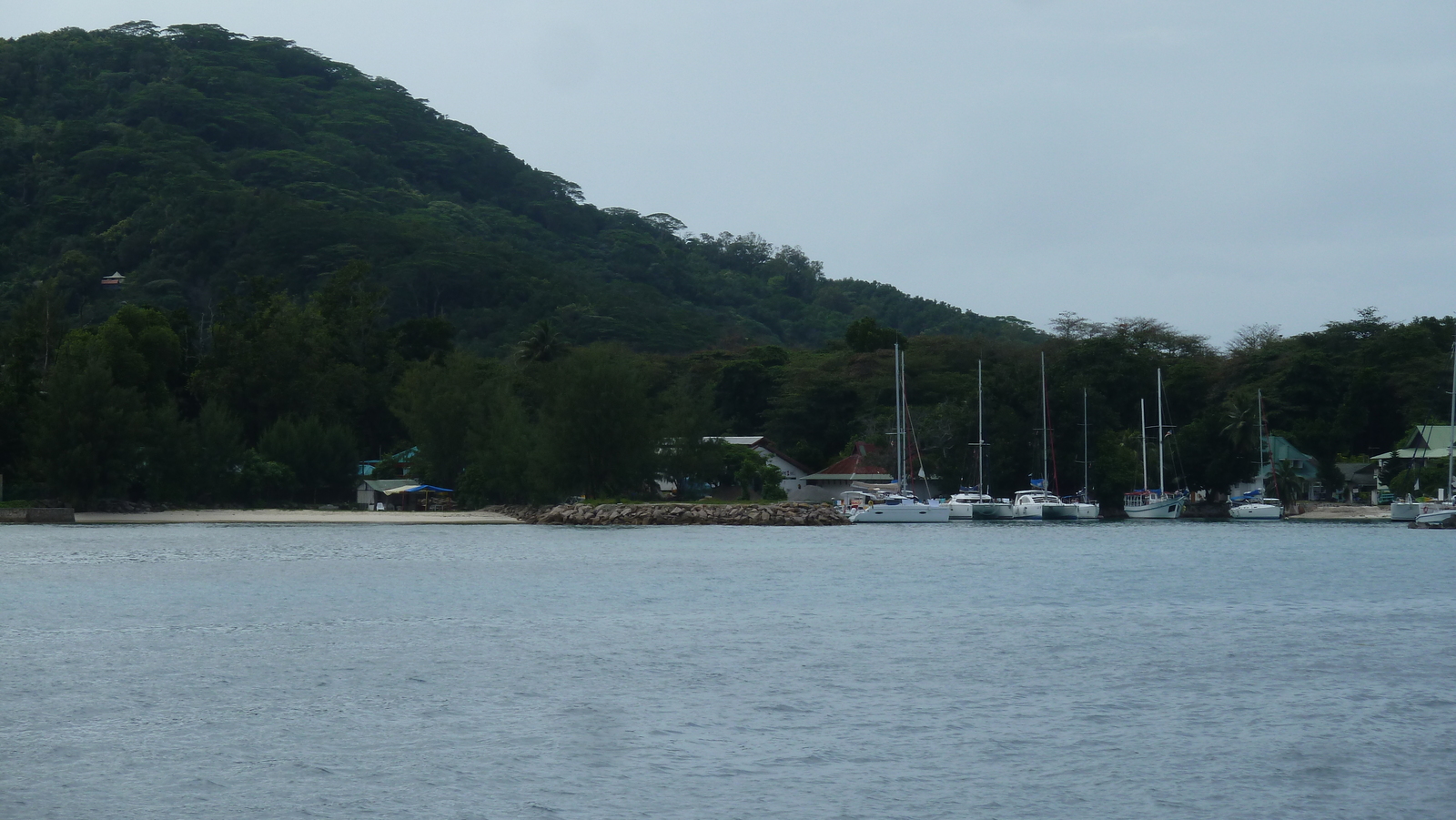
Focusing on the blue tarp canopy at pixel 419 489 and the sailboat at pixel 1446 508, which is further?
the blue tarp canopy at pixel 419 489

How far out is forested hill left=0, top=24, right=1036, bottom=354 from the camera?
12025cm

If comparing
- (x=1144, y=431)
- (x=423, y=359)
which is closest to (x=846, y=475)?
(x=1144, y=431)

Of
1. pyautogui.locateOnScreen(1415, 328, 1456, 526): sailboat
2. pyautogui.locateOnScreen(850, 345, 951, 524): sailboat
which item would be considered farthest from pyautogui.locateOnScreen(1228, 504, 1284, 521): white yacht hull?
pyautogui.locateOnScreen(850, 345, 951, 524): sailboat

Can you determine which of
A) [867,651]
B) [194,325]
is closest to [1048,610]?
[867,651]

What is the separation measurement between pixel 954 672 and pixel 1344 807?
852 centimetres

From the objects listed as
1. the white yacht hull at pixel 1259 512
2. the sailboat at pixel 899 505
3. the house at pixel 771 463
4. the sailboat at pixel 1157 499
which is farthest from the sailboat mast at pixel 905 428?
the white yacht hull at pixel 1259 512

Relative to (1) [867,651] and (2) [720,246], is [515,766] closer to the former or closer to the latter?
(1) [867,651]

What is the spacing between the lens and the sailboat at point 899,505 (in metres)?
70.4

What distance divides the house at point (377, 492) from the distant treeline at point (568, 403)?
125 cm

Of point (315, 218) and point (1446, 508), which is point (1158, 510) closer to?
point (1446, 508)

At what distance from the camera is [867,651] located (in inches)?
925

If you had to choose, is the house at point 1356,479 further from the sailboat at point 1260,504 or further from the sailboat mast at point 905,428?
the sailboat mast at point 905,428

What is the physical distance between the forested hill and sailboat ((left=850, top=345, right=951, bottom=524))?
4312cm

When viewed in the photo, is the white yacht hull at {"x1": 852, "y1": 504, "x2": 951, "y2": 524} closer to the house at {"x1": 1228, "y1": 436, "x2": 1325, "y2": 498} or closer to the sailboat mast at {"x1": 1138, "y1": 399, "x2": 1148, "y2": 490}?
the sailboat mast at {"x1": 1138, "y1": 399, "x2": 1148, "y2": 490}
